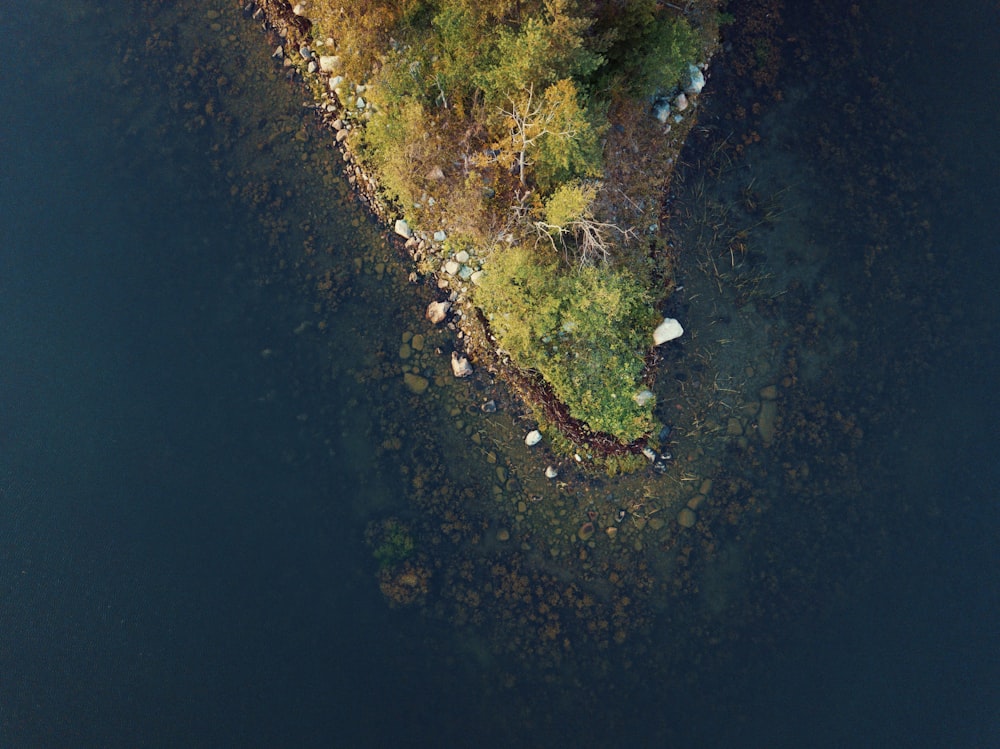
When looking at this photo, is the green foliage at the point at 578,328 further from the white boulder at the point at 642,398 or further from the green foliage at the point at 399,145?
the green foliage at the point at 399,145

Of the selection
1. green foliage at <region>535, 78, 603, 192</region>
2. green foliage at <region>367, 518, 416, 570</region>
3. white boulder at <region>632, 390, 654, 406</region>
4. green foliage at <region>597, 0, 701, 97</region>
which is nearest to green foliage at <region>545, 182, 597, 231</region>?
green foliage at <region>535, 78, 603, 192</region>

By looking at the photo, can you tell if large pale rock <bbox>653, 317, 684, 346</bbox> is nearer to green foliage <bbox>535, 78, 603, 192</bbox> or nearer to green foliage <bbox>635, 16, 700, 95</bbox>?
green foliage <bbox>535, 78, 603, 192</bbox>

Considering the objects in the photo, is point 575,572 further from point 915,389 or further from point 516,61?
point 516,61

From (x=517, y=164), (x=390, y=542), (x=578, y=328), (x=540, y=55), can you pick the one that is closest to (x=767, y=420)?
(x=578, y=328)

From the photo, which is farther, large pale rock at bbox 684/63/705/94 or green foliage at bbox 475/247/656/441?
large pale rock at bbox 684/63/705/94

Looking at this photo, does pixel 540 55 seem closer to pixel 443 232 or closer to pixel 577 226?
pixel 577 226
